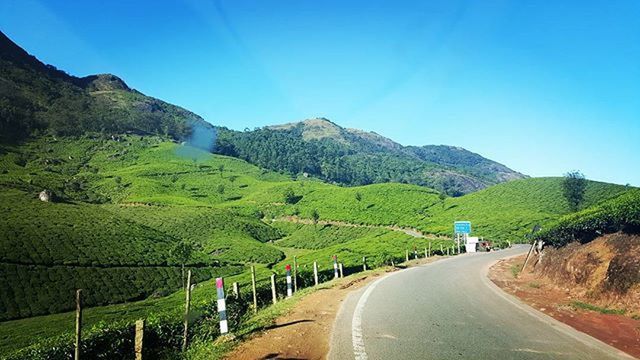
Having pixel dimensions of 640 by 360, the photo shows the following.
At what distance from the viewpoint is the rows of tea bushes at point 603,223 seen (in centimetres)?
1175

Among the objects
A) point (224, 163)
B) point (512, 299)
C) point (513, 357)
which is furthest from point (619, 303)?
point (224, 163)

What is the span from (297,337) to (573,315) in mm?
7221

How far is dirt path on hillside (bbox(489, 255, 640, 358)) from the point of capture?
7645 millimetres

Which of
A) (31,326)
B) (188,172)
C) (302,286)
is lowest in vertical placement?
(31,326)

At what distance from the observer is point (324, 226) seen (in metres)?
95.4

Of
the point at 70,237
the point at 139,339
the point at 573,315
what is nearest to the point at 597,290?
the point at 573,315

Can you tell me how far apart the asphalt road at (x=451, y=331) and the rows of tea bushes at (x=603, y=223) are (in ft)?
13.3

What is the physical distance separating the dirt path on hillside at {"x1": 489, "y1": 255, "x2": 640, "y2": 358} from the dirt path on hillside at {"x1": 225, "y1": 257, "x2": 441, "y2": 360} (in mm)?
5325

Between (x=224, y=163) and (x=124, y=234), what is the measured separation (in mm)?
105814

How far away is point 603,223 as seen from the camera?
13.4 m

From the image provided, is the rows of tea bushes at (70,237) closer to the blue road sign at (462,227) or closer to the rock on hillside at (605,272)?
the blue road sign at (462,227)

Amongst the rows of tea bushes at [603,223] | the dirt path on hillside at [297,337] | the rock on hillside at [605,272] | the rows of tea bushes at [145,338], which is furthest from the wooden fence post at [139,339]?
the rows of tea bushes at [603,223]

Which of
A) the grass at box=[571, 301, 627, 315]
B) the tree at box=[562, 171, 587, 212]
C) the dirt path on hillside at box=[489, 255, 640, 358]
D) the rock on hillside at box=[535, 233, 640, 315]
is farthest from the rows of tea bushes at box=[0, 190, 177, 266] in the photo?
the tree at box=[562, 171, 587, 212]

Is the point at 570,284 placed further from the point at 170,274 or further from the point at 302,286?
the point at 170,274
